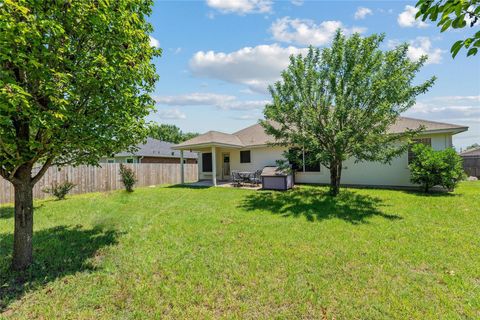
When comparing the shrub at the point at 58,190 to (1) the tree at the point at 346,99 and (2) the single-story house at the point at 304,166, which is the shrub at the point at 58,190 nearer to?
(2) the single-story house at the point at 304,166

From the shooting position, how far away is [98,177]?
1387 centimetres

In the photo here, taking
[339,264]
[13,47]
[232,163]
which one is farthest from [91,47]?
[232,163]

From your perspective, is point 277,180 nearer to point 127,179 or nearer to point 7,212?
point 127,179

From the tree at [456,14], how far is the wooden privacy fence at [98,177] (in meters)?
9.81

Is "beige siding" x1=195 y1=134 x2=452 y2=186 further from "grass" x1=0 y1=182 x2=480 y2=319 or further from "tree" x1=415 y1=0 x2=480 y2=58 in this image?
"tree" x1=415 y1=0 x2=480 y2=58

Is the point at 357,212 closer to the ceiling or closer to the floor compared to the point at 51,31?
closer to the floor

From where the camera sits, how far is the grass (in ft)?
9.80

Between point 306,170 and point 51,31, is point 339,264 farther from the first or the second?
point 306,170

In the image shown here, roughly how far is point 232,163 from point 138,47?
14.0 metres

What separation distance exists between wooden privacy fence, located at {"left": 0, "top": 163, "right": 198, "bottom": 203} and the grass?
4.46 metres

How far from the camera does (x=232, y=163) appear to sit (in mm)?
18125

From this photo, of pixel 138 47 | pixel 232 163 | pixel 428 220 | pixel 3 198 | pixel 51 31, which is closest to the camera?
pixel 51 31

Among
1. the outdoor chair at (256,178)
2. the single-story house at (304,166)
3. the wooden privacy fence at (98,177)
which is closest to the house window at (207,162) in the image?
the single-story house at (304,166)

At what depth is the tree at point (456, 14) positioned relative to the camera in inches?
68.2
